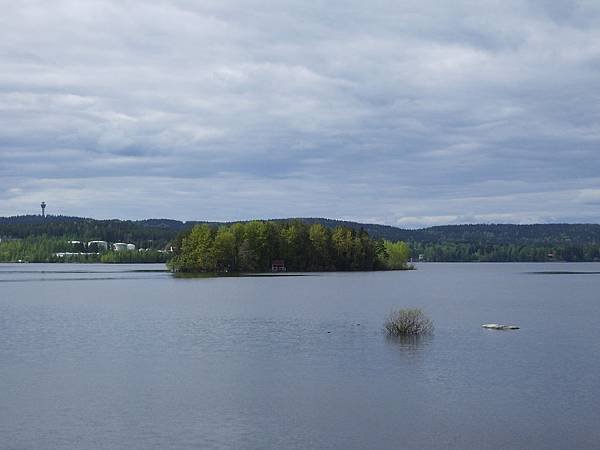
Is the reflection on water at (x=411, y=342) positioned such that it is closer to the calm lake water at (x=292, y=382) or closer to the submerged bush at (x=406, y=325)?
the calm lake water at (x=292, y=382)

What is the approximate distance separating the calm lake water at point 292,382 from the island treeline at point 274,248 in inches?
3145

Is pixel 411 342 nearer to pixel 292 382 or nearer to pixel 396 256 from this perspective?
pixel 292 382

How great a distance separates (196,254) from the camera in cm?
14125

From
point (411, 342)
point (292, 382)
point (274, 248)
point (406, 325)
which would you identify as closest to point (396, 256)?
point (274, 248)

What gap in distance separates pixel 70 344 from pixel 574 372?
84.2 feet

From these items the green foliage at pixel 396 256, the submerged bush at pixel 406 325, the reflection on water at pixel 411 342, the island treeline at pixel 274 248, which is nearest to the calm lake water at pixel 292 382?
the reflection on water at pixel 411 342

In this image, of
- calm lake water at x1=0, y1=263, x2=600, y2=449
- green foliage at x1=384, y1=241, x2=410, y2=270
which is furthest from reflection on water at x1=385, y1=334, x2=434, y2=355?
green foliage at x1=384, y1=241, x2=410, y2=270

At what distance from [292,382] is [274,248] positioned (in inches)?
4958

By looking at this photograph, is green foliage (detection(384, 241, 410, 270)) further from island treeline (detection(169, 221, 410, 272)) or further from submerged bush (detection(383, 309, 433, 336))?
submerged bush (detection(383, 309, 433, 336))

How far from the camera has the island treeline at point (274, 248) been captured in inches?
5551

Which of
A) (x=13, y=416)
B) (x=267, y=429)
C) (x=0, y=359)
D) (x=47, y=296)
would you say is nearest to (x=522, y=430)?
(x=267, y=429)

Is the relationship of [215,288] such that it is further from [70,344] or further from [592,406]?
[592,406]

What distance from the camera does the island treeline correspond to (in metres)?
141

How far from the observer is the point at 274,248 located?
157250mm
